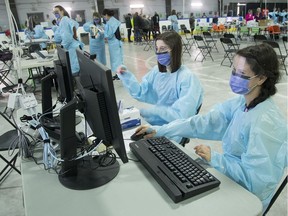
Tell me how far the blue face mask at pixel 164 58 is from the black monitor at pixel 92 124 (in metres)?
0.78

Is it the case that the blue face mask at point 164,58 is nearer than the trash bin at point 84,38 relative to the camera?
Yes

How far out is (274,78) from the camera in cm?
118

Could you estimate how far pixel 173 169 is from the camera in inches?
42.3

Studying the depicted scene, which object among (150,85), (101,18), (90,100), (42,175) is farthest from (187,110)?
(101,18)

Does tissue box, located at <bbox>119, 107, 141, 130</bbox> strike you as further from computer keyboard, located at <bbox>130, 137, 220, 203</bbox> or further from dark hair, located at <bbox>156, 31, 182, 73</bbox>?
dark hair, located at <bbox>156, 31, 182, 73</bbox>

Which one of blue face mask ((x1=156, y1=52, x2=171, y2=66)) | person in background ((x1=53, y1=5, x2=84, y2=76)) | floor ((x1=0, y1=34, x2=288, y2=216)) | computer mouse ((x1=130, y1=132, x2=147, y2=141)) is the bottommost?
floor ((x1=0, y1=34, x2=288, y2=216))

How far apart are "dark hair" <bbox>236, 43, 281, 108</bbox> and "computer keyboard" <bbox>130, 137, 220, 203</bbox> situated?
0.40 meters

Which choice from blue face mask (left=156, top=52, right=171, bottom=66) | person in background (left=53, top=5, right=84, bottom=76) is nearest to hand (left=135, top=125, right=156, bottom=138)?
blue face mask (left=156, top=52, right=171, bottom=66)

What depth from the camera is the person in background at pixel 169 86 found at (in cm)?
170

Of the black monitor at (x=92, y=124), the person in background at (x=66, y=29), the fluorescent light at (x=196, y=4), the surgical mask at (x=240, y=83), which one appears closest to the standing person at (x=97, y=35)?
the person in background at (x=66, y=29)

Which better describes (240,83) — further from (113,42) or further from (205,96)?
(113,42)

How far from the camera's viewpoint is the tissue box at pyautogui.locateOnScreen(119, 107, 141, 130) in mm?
1566

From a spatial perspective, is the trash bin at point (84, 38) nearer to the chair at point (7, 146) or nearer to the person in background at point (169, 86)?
the chair at point (7, 146)

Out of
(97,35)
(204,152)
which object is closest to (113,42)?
(97,35)
